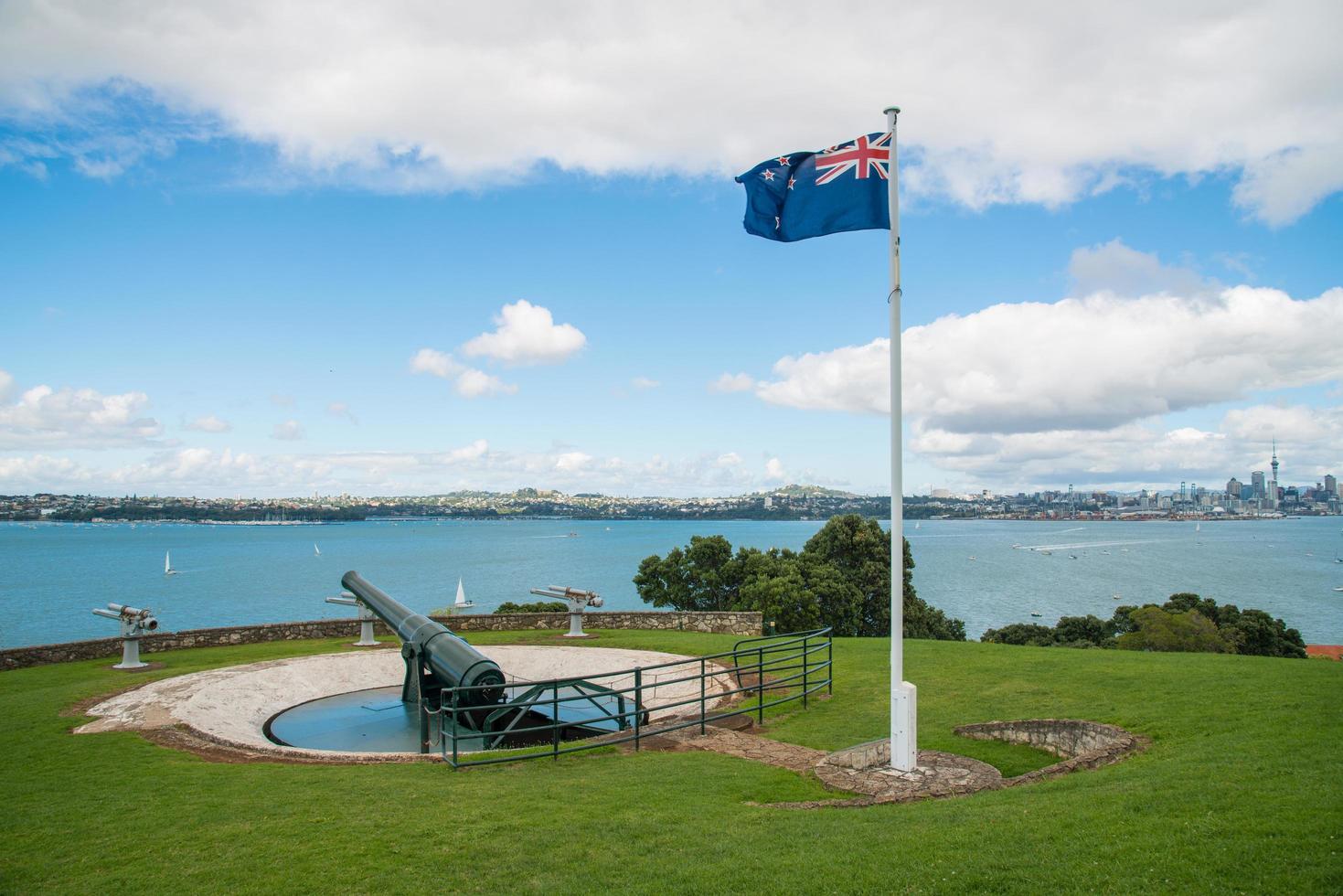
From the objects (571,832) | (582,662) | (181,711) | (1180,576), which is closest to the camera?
(571,832)

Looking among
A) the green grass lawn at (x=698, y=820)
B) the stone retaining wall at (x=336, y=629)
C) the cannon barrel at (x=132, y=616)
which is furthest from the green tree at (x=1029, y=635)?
the cannon barrel at (x=132, y=616)

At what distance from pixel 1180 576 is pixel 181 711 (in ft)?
301

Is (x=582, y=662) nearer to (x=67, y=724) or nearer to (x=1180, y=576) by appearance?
(x=67, y=724)

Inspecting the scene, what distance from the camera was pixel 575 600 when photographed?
17531 mm

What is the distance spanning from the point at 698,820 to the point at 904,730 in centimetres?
239

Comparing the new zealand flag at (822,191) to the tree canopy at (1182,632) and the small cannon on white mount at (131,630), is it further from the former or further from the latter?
the tree canopy at (1182,632)

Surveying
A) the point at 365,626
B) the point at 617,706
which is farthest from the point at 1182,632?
the point at 365,626

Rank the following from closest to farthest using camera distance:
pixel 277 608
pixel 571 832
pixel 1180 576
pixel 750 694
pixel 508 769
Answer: pixel 571 832 → pixel 508 769 → pixel 750 694 → pixel 277 608 → pixel 1180 576

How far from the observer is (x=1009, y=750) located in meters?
8.40

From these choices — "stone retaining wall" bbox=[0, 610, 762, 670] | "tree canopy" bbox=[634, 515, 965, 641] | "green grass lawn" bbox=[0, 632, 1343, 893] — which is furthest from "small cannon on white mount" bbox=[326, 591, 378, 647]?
"tree canopy" bbox=[634, 515, 965, 641]

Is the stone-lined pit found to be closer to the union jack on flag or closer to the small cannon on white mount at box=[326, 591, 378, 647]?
the small cannon on white mount at box=[326, 591, 378, 647]

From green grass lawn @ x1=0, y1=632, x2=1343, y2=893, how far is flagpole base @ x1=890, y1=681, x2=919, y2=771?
894 mm

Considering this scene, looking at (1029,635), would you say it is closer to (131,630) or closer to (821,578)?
(821,578)

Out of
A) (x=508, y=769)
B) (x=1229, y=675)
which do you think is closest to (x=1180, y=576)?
(x=1229, y=675)
